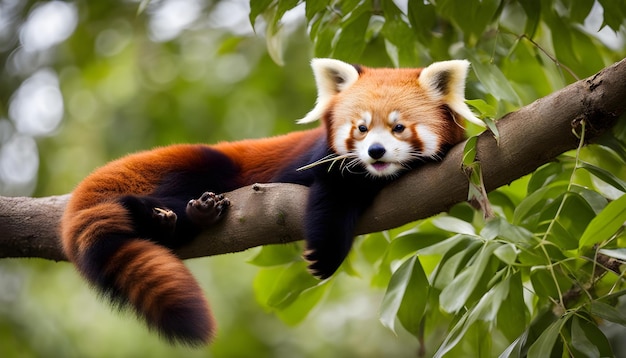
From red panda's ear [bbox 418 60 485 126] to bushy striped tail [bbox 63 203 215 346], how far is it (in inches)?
49.8

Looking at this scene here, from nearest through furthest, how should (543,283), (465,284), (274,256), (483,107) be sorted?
(465,284)
(483,107)
(543,283)
(274,256)

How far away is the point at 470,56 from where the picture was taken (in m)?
2.95

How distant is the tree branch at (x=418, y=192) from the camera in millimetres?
2303

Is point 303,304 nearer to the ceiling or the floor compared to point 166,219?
nearer to the floor

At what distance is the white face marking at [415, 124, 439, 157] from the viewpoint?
2746mm

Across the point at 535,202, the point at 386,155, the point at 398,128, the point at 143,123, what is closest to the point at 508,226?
the point at 535,202

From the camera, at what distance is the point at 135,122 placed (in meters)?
6.12

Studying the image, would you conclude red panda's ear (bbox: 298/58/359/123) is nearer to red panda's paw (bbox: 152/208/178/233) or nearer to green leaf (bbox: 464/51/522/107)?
green leaf (bbox: 464/51/522/107)

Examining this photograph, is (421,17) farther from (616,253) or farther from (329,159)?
(616,253)

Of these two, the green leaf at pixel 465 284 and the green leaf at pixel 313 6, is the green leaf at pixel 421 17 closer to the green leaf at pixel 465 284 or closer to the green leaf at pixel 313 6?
the green leaf at pixel 313 6

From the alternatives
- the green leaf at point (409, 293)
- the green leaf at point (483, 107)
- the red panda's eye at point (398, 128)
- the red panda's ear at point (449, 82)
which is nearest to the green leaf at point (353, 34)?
the red panda's ear at point (449, 82)

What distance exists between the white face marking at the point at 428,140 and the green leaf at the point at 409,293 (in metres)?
0.44

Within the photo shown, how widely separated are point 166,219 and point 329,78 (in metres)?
0.95

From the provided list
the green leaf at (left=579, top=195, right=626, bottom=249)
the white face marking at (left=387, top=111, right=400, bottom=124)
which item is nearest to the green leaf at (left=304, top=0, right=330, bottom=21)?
the white face marking at (left=387, top=111, right=400, bottom=124)
